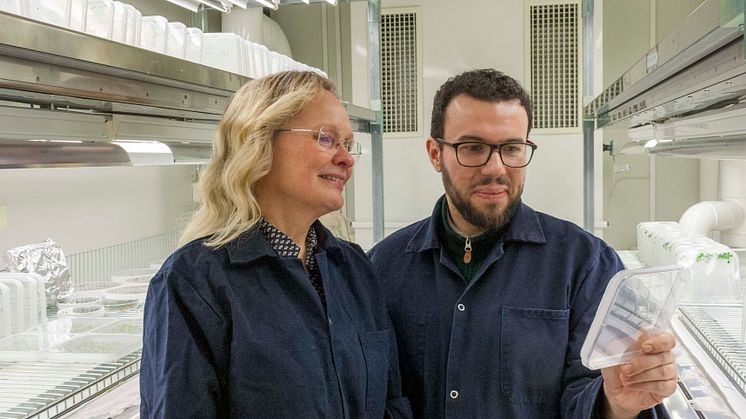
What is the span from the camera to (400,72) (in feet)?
14.2

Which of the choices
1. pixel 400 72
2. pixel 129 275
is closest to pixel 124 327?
pixel 129 275

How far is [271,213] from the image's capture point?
1.22 metres

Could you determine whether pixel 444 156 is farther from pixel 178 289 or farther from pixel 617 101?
pixel 617 101

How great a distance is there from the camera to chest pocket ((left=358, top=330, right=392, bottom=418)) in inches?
47.4

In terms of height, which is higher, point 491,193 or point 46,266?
point 491,193

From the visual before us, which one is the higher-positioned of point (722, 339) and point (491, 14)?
point (491, 14)

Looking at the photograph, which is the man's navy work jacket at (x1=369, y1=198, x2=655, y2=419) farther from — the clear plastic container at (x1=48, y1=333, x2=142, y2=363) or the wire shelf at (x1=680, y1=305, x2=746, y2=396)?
the clear plastic container at (x1=48, y1=333, x2=142, y2=363)

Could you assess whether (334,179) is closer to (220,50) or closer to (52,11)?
(52,11)

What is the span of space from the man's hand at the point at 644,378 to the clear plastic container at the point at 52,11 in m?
1.31

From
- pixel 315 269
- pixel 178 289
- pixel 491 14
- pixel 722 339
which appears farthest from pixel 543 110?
pixel 178 289

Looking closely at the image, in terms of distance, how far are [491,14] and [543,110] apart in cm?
70

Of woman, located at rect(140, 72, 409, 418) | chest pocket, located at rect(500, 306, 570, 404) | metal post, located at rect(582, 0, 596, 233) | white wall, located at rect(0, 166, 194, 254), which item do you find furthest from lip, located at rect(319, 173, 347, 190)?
metal post, located at rect(582, 0, 596, 233)

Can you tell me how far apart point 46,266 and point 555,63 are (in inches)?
124

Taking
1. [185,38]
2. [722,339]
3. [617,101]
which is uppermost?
[185,38]
